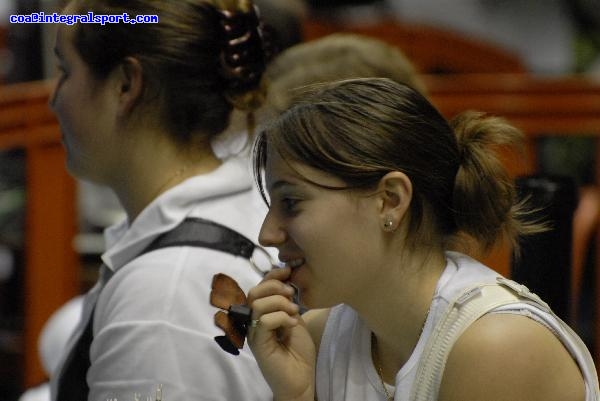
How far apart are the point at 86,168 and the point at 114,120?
0.36 feet

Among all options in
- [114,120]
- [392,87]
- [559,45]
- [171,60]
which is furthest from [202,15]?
[559,45]

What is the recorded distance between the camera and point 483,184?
62.4 inches

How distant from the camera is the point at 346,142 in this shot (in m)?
1.54

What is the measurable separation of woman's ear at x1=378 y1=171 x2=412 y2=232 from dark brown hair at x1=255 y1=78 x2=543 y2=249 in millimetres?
15

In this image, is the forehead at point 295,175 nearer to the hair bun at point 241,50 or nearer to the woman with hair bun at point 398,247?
the woman with hair bun at point 398,247

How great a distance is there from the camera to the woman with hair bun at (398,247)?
4.84ft

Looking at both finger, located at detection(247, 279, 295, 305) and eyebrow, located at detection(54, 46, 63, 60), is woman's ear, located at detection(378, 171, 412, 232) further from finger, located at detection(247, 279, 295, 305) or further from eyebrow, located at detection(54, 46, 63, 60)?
eyebrow, located at detection(54, 46, 63, 60)

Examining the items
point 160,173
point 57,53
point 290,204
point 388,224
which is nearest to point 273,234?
point 290,204

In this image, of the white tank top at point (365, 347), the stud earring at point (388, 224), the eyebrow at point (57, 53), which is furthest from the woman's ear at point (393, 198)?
the eyebrow at point (57, 53)

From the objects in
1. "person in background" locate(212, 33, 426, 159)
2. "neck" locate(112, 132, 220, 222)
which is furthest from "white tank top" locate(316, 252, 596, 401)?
"person in background" locate(212, 33, 426, 159)

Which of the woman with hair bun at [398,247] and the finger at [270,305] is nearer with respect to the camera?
the woman with hair bun at [398,247]

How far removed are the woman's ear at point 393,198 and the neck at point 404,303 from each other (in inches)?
2.8

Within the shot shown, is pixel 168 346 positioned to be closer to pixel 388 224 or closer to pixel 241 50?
pixel 388 224

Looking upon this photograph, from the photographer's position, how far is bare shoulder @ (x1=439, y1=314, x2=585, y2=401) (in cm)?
143
